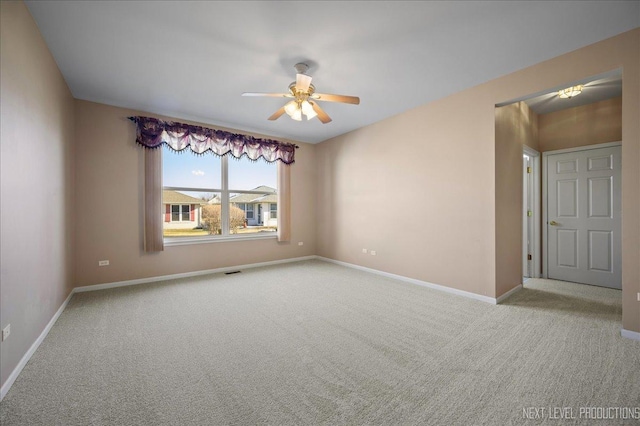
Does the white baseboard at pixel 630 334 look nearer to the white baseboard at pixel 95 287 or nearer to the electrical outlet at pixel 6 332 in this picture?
the white baseboard at pixel 95 287

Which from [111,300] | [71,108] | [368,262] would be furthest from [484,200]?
[71,108]

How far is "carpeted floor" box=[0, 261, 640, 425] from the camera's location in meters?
1.47

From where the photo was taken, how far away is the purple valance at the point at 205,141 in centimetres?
392

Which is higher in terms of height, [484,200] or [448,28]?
[448,28]

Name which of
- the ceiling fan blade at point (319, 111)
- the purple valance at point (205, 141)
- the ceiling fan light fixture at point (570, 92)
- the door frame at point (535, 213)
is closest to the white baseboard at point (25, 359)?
the purple valance at point (205, 141)

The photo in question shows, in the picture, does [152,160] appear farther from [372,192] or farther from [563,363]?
[563,363]

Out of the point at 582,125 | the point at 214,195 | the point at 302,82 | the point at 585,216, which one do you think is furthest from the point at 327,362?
the point at 582,125

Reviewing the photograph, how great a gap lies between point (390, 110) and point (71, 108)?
14.3 feet

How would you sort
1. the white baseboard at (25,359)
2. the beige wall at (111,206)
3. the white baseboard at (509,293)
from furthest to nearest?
the beige wall at (111,206)
the white baseboard at (509,293)
the white baseboard at (25,359)

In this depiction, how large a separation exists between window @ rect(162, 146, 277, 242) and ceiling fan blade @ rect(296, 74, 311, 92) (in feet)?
8.63

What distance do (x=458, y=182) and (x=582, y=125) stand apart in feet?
7.63

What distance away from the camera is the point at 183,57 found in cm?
263

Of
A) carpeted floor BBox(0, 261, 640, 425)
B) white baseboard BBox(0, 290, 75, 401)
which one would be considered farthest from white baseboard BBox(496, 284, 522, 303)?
white baseboard BBox(0, 290, 75, 401)

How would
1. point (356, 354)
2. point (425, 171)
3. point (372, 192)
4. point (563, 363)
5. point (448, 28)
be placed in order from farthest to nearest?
point (372, 192)
point (425, 171)
point (448, 28)
point (356, 354)
point (563, 363)
